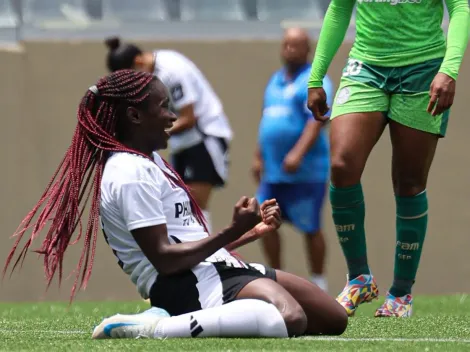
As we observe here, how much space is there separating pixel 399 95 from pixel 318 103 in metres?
0.39

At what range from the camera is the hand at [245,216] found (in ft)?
13.5

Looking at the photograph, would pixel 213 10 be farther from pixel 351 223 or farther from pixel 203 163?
pixel 351 223

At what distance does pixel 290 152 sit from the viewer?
809 centimetres

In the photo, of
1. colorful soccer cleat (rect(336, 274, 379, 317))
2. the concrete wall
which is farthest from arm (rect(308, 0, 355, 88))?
the concrete wall

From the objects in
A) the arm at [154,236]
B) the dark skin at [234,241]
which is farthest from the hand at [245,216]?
the arm at [154,236]

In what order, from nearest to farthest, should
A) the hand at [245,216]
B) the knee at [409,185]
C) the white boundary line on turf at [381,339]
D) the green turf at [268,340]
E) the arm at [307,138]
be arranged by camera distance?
the green turf at [268,340]
the hand at [245,216]
the white boundary line on turf at [381,339]
the knee at [409,185]
the arm at [307,138]

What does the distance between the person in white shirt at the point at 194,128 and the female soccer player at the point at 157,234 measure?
9.52ft

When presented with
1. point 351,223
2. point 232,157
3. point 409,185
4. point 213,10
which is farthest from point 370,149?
point 213,10

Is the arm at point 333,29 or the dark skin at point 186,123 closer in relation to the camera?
the arm at point 333,29

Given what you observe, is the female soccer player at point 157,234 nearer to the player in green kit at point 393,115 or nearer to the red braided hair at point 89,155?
the red braided hair at point 89,155

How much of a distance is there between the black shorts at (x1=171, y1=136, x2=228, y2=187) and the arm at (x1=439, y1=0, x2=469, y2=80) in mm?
2460

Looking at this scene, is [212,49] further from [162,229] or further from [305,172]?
[162,229]

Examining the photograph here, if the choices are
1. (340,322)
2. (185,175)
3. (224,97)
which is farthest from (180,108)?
(340,322)

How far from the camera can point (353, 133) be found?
5586 millimetres
